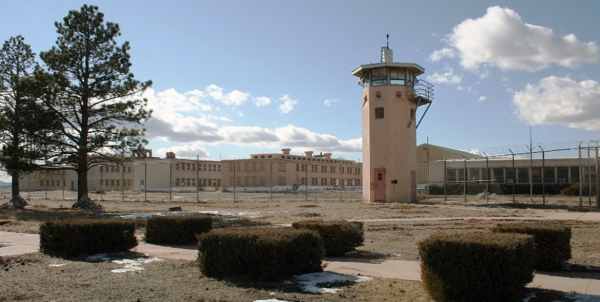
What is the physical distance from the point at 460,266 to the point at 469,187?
4722 cm

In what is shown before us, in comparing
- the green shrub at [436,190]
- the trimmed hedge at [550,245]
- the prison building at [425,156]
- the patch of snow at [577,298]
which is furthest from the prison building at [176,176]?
the patch of snow at [577,298]

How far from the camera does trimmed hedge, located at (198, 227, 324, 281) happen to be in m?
8.09

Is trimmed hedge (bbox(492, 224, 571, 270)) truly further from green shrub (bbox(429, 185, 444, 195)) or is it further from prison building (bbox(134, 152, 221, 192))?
prison building (bbox(134, 152, 221, 192))

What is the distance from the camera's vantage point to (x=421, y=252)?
7008 mm

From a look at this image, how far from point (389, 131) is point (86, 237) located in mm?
28820

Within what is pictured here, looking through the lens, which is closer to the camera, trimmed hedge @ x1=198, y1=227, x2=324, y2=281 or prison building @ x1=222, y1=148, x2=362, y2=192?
trimmed hedge @ x1=198, y1=227, x2=324, y2=281

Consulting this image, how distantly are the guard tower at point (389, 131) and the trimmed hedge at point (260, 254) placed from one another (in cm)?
2955

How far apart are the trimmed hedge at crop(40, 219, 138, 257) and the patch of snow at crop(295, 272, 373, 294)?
5216 mm

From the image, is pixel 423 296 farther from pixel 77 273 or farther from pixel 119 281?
pixel 77 273

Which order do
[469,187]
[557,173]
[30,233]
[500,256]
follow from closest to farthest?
[500,256] → [30,233] → [557,173] → [469,187]

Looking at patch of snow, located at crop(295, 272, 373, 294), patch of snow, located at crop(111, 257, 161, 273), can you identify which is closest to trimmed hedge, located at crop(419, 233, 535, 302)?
patch of snow, located at crop(295, 272, 373, 294)

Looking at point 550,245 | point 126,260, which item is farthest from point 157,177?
point 550,245

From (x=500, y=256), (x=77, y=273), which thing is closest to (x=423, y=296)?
(x=500, y=256)

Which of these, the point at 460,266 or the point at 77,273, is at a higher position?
the point at 460,266
